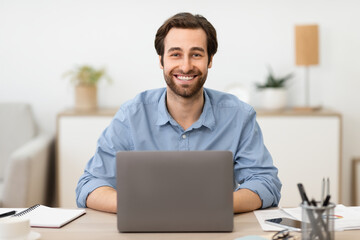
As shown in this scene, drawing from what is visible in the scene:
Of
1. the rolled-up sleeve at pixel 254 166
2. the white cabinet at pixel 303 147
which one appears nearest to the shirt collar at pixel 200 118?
the rolled-up sleeve at pixel 254 166

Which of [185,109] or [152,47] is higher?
[152,47]

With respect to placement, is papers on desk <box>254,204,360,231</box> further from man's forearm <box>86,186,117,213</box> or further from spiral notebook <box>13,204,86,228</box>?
spiral notebook <box>13,204,86,228</box>

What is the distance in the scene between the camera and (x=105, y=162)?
196cm

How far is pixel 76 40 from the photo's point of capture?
3871 millimetres

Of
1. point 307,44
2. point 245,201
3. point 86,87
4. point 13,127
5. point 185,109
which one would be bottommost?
point 245,201

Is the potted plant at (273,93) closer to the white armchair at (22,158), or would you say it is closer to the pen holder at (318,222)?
the white armchair at (22,158)

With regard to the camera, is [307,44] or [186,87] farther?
[307,44]

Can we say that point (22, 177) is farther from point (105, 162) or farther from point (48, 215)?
point (48, 215)

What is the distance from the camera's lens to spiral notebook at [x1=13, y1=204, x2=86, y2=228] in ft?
5.01

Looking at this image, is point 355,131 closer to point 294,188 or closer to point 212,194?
point 294,188

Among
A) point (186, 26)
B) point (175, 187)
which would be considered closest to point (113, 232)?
point (175, 187)

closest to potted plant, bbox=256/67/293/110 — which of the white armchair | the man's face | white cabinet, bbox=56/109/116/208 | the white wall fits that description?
the white wall

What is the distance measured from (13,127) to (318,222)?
2.78 metres

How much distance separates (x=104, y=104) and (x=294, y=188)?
1.45m
